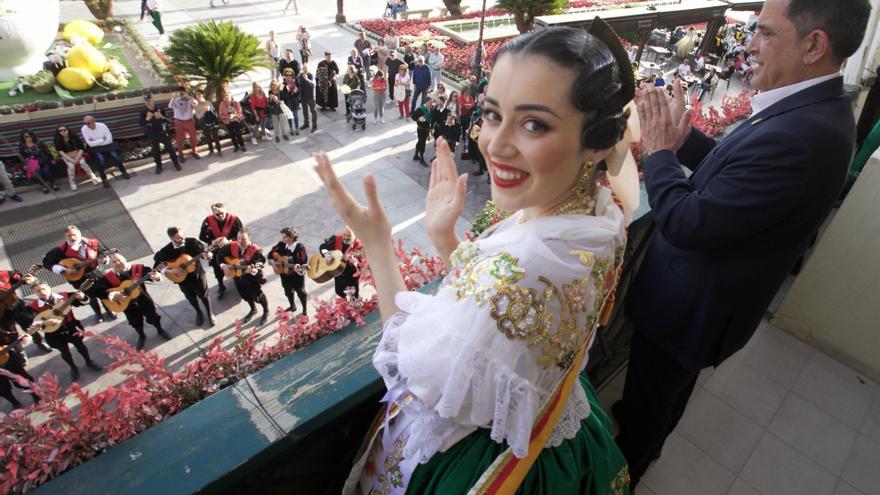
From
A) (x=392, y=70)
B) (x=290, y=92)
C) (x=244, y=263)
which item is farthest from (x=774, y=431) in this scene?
(x=392, y=70)

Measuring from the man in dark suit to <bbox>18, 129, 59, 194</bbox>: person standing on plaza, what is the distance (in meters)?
10.3

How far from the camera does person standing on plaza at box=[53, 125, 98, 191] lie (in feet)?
29.5

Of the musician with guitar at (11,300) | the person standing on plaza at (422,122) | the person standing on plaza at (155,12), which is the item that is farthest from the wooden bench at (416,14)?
the musician with guitar at (11,300)

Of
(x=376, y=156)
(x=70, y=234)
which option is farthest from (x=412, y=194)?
(x=70, y=234)

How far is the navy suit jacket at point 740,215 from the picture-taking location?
5.60 ft

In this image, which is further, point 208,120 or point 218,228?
point 208,120

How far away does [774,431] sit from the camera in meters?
3.08

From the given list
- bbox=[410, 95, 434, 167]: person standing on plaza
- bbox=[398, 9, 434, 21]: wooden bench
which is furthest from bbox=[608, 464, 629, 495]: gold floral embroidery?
bbox=[398, 9, 434, 21]: wooden bench

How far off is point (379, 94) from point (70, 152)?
20.1 feet

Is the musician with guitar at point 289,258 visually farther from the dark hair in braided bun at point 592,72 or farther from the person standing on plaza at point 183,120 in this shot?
the person standing on plaza at point 183,120

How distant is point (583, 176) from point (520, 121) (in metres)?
0.24

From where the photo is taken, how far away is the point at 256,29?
17344mm

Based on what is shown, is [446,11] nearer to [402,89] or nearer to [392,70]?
[392,70]

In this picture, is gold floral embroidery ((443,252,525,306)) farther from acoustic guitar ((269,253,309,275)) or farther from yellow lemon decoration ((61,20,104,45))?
yellow lemon decoration ((61,20,104,45))
